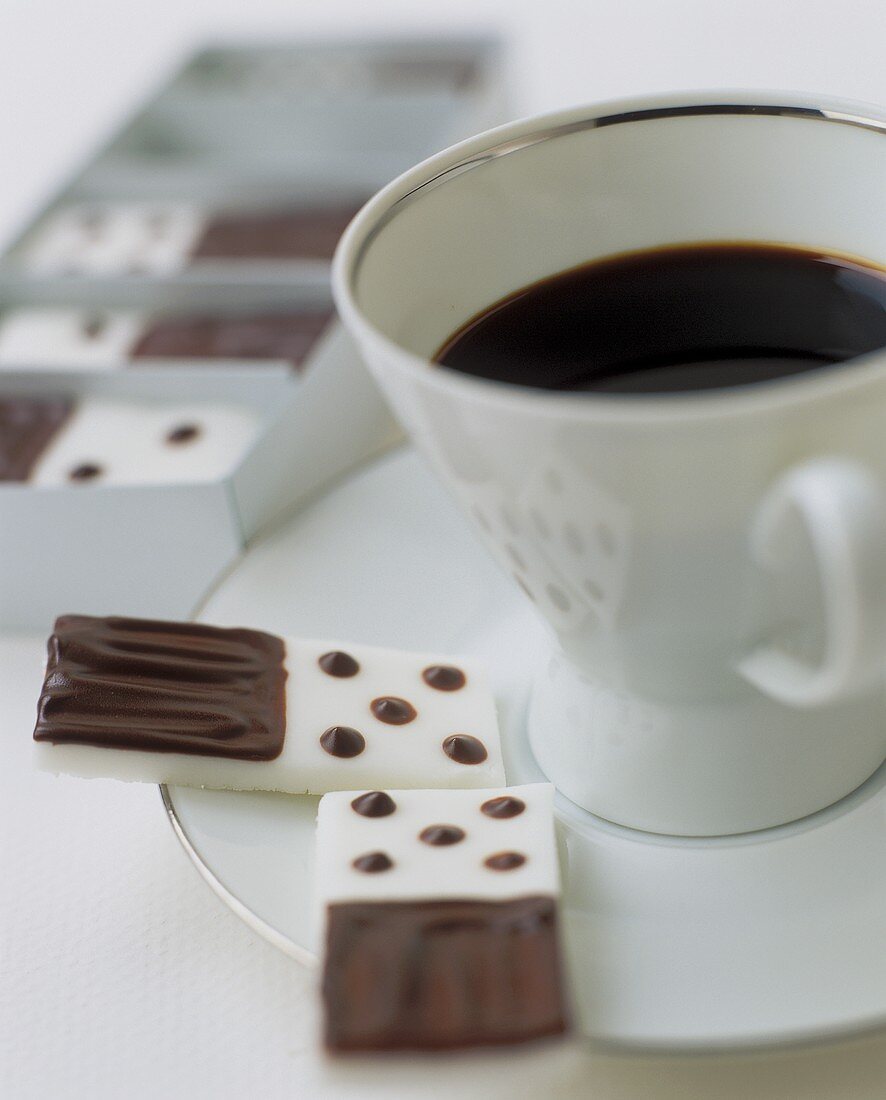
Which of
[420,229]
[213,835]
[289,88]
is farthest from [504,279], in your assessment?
[289,88]

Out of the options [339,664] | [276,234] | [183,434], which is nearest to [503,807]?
[339,664]

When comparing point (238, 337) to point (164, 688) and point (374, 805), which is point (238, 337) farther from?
point (374, 805)

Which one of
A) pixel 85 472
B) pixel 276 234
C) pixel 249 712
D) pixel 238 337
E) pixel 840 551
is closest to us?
pixel 840 551

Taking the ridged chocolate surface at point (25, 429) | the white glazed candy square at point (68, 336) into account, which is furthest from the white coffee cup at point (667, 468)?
the white glazed candy square at point (68, 336)

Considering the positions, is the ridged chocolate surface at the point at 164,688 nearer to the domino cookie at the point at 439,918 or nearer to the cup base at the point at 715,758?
the domino cookie at the point at 439,918

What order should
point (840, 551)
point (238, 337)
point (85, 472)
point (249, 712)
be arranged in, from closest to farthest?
point (840, 551), point (249, 712), point (85, 472), point (238, 337)
